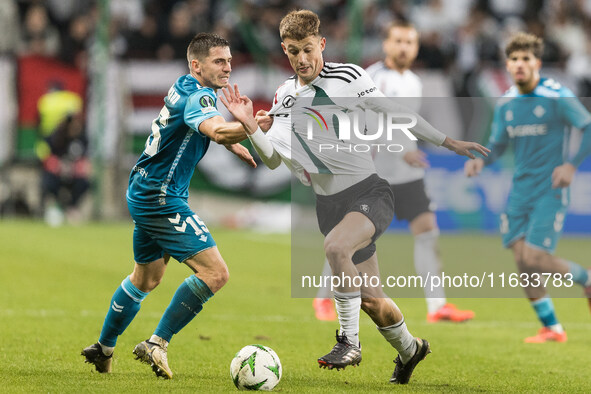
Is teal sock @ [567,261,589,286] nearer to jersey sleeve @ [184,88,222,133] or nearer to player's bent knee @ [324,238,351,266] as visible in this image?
player's bent knee @ [324,238,351,266]

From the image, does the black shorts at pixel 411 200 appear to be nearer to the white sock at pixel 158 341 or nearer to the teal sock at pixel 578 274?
→ the teal sock at pixel 578 274

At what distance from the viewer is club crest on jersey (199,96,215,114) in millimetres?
5910

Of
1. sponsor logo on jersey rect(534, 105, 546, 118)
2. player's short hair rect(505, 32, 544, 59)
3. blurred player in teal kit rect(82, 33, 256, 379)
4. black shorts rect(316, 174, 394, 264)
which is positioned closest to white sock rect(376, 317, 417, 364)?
black shorts rect(316, 174, 394, 264)

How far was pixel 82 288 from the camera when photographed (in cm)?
1084

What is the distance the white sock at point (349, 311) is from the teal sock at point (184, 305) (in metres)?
0.82

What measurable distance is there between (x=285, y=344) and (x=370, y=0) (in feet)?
47.0

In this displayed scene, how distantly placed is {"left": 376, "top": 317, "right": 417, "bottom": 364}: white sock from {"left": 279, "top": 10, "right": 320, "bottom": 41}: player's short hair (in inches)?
73.0

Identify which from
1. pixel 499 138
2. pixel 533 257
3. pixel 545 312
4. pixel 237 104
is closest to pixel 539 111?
pixel 499 138

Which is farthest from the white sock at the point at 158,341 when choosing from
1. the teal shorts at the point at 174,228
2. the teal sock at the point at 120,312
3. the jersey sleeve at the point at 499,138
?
the jersey sleeve at the point at 499,138

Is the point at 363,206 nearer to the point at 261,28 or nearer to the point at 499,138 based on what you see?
the point at 499,138

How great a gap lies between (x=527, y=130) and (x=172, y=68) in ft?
39.2

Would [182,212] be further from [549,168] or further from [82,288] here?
[82,288]

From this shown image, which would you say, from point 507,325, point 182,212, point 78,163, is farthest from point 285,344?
point 78,163

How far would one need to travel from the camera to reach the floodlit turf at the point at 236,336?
614 cm
